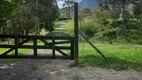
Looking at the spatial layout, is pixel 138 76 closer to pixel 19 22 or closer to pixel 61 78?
pixel 61 78

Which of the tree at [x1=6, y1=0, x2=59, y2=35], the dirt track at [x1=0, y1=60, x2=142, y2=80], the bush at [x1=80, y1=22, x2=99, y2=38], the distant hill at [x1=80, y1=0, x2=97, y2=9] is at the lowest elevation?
the dirt track at [x1=0, y1=60, x2=142, y2=80]

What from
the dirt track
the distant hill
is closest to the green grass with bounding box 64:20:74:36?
the distant hill

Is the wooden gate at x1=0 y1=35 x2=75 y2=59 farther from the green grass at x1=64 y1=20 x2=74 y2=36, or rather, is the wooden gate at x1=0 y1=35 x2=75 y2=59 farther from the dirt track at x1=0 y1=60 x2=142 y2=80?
the green grass at x1=64 y1=20 x2=74 y2=36

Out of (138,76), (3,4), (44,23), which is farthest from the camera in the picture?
(44,23)

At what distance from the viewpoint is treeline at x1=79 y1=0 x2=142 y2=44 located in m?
32.9

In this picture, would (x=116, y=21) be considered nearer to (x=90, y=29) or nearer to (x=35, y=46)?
(x=90, y=29)

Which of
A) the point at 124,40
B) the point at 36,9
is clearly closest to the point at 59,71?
the point at 36,9

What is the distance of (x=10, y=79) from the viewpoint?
25.0ft

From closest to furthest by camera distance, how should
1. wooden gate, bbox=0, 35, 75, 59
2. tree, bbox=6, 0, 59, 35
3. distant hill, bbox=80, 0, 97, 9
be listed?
wooden gate, bbox=0, 35, 75, 59 → tree, bbox=6, 0, 59, 35 → distant hill, bbox=80, 0, 97, 9

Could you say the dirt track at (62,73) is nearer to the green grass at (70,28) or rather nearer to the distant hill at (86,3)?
the distant hill at (86,3)

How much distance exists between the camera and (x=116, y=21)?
131 ft

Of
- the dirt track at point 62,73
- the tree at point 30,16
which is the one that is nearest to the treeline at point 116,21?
the tree at point 30,16

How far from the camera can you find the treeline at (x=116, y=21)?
3291cm

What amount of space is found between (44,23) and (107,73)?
90.2 ft
